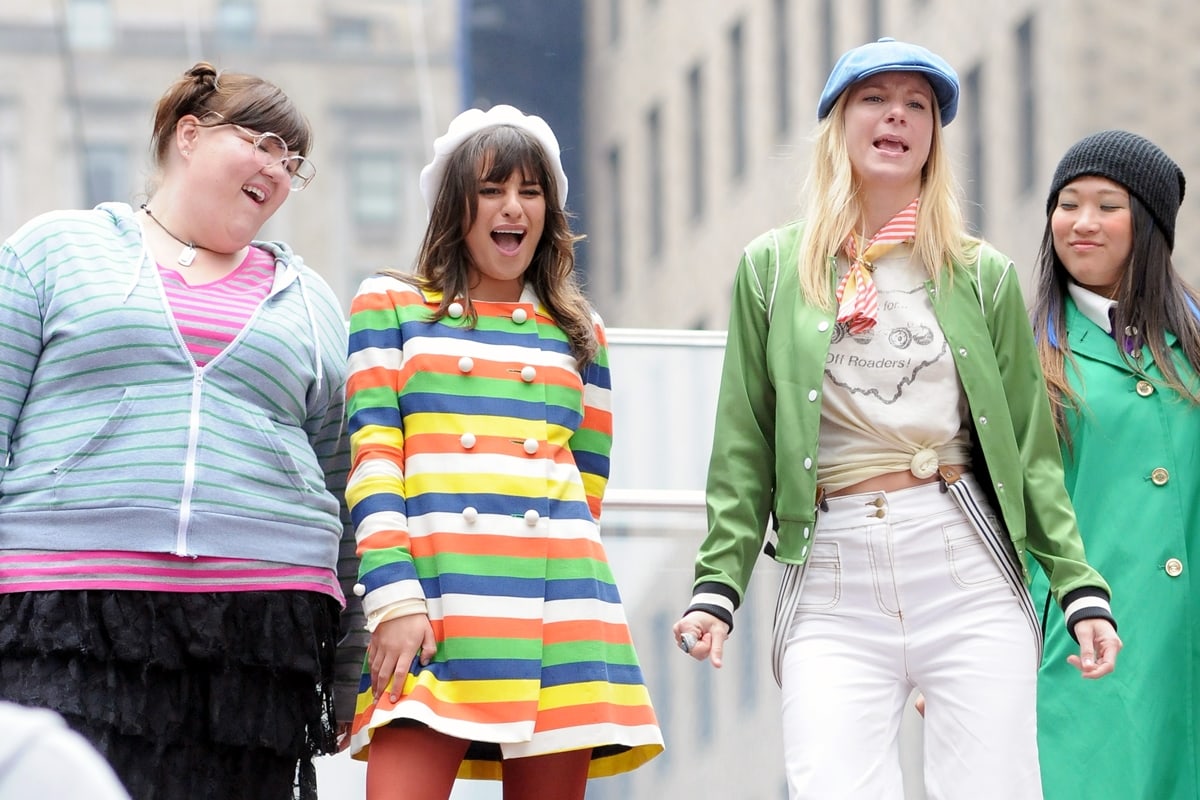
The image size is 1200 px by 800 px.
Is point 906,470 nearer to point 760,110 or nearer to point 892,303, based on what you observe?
point 892,303

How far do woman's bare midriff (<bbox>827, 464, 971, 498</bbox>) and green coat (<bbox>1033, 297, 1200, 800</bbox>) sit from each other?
0.75 meters

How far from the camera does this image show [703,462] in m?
4.91

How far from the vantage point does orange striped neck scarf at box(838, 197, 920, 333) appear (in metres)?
3.51

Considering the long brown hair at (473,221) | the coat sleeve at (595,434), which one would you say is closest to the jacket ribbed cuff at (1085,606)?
the coat sleeve at (595,434)

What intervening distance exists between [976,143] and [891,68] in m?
27.5

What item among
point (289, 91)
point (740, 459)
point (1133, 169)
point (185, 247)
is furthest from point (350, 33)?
point (740, 459)

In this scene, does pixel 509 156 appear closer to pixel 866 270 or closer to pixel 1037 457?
pixel 866 270

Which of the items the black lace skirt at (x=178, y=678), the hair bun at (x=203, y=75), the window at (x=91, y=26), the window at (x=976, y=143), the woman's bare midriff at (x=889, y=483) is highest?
the window at (x=91, y=26)

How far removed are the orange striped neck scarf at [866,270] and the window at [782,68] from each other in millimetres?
31398

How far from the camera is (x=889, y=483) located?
346cm

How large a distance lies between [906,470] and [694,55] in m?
35.9

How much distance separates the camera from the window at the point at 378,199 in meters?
42.8

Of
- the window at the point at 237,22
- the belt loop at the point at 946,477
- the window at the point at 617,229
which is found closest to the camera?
the belt loop at the point at 946,477

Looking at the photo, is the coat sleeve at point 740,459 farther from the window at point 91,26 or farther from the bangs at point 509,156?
the window at point 91,26
